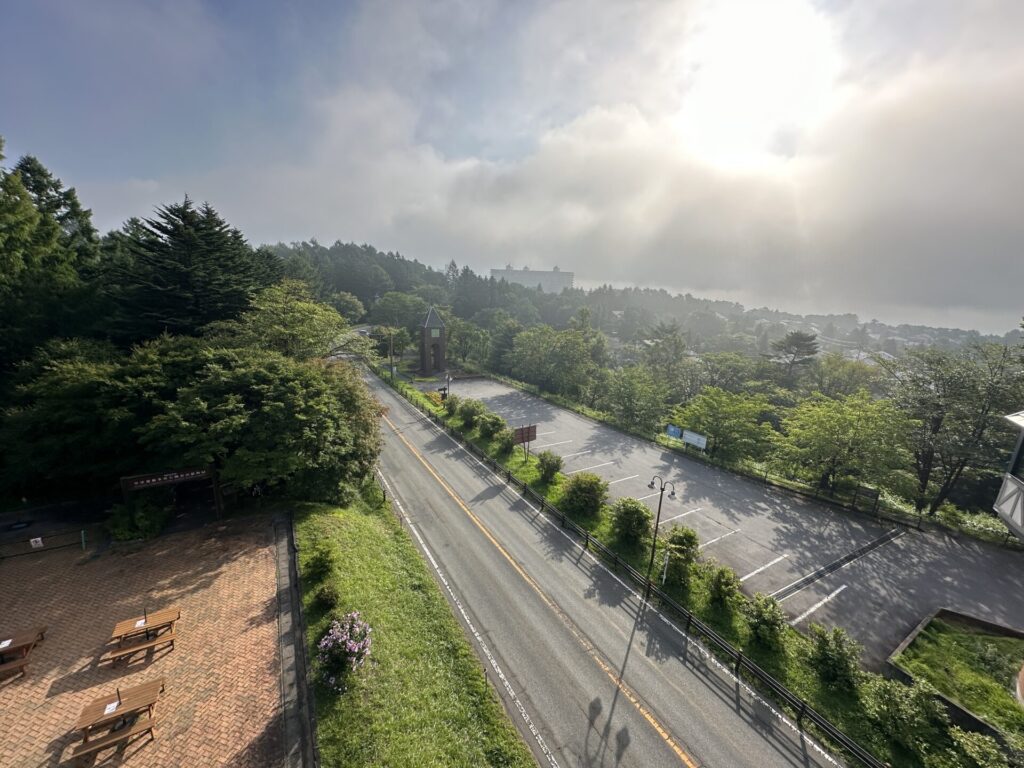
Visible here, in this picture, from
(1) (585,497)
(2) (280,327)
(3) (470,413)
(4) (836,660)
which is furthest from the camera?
(3) (470,413)

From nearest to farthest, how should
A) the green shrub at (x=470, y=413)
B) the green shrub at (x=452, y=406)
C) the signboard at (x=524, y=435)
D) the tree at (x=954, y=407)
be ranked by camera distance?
the tree at (x=954, y=407) < the signboard at (x=524, y=435) < the green shrub at (x=470, y=413) < the green shrub at (x=452, y=406)

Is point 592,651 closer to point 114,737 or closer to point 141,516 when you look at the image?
point 114,737

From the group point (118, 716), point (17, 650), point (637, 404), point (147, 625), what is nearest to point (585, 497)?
point (637, 404)

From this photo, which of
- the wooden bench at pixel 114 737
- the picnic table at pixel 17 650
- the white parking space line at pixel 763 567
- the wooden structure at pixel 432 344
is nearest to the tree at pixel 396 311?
the wooden structure at pixel 432 344

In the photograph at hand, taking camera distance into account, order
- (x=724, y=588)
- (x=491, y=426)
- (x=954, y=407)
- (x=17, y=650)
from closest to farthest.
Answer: (x=17, y=650), (x=724, y=588), (x=954, y=407), (x=491, y=426)

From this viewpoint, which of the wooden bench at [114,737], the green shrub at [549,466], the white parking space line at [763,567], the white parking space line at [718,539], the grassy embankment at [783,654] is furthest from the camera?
the green shrub at [549,466]

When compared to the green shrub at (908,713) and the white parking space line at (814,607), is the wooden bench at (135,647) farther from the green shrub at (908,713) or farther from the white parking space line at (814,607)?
the white parking space line at (814,607)

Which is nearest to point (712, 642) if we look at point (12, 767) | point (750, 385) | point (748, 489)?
point (748, 489)
